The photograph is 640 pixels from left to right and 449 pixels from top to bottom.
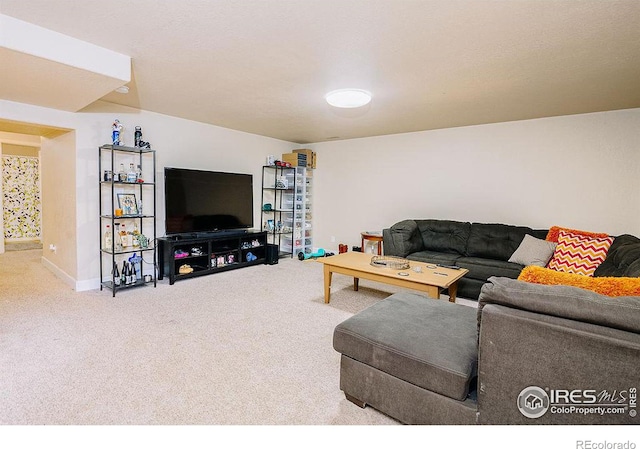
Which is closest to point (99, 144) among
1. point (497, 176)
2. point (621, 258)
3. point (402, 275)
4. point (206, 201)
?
point (206, 201)

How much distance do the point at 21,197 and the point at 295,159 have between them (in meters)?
6.34

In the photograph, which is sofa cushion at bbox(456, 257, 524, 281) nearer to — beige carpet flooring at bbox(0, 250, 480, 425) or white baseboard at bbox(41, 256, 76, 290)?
beige carpet flooring at bbox(0, 250, 480, 425)

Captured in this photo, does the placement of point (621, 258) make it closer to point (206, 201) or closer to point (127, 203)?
point (206, 201)

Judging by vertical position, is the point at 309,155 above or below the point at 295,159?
above

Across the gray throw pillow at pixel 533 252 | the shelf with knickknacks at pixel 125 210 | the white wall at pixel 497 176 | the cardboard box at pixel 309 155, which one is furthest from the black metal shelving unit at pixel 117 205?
the gray throw pillow at pixel 533 252

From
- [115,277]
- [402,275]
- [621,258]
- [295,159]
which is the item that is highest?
[295,159]

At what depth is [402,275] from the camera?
3000mm

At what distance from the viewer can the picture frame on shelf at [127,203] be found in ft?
13.3

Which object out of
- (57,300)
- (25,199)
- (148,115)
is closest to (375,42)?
(148,115)

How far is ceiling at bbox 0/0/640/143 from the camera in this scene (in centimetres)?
188

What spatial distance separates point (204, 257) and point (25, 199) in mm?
5489

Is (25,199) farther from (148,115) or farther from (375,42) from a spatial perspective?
(375,42)

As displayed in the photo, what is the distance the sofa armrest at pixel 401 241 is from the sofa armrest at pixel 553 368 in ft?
9.74

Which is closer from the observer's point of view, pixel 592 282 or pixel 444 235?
pixel 592 282
